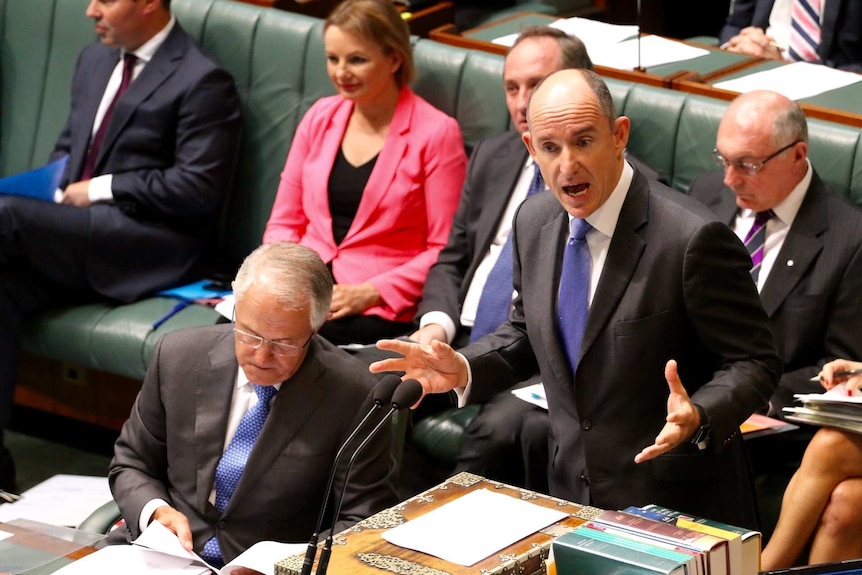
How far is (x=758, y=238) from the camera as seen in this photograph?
3.37 meters

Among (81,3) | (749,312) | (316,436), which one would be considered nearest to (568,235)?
(749,312)

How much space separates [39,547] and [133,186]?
77.0 inches

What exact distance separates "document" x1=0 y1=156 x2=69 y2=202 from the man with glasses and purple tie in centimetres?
211

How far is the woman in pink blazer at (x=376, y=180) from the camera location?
12.8 ft

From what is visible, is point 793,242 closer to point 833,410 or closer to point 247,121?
point 833,410

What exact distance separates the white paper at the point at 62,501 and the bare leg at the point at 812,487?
1.53 m

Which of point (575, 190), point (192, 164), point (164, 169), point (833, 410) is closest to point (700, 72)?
point (833, 410)

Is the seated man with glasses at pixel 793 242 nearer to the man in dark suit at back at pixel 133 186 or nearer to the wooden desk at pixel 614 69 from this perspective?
the wooden desk at pixel 614 69

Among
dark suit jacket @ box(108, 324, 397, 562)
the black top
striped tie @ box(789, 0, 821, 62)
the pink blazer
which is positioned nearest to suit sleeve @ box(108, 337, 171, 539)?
dark suit jacket @ box(108, 324, 397, 562)

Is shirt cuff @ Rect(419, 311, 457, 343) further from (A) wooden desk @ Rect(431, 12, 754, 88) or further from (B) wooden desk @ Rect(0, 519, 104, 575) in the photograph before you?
(B) wooden desk @ Rect(0, 519, 104, 575)

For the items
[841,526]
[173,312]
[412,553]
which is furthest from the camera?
[173,312]

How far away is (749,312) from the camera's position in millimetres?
2395

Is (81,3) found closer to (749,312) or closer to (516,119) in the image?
(516,119)

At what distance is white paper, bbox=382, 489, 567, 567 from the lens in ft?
6.76
